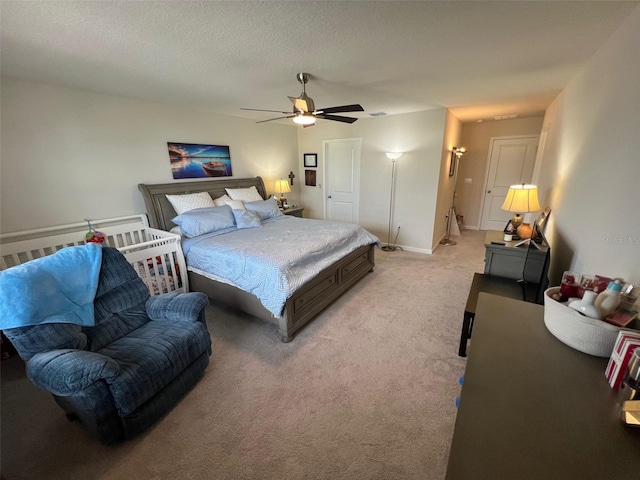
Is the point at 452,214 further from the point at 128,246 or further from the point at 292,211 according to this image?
the point at 128,246

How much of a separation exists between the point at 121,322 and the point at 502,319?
2454 mm

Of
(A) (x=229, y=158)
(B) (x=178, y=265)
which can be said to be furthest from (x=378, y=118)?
(B) (x=178, y=265)

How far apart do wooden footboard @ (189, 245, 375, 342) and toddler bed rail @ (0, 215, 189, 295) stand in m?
0.28

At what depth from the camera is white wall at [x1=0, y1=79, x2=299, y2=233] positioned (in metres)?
2.47

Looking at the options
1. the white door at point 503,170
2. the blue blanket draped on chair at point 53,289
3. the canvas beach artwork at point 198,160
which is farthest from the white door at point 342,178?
the blue blanket draped on chair at point 53,289

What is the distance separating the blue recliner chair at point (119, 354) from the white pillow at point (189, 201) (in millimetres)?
1587

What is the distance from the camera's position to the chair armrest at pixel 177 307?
196 cm

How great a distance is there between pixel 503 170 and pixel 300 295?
5.75 meters

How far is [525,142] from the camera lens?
5398 millimetres

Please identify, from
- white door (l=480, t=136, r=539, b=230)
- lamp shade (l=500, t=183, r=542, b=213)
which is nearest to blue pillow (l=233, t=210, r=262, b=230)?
lamp shade (l=500, t=183, r=542, b=213)

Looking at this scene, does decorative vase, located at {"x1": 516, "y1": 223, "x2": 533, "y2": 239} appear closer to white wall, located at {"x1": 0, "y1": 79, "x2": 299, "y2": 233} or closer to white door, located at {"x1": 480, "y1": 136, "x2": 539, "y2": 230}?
white door, located at {"x1": 480, "y1": 136, "x2": 539, "y2": 230}

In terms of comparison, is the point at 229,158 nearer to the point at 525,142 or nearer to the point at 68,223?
the point at 68,223

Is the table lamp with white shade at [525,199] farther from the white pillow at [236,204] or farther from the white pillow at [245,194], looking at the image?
the white pillow at [245,194]

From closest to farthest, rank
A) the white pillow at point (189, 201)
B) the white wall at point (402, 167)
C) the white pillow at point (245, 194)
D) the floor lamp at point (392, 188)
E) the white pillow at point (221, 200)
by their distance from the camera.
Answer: the white pillow at point (189, 201)
the white pillow at point (221, 200)
the white pillow at point (245, 194)
the white wall at point (402, 167)
the floor lamp at point (392, 188)
